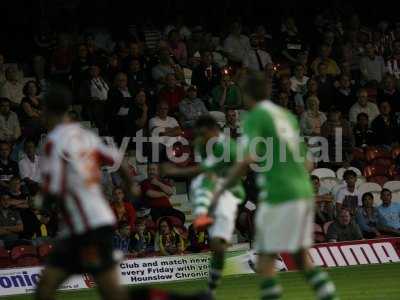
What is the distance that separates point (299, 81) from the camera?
20625mm

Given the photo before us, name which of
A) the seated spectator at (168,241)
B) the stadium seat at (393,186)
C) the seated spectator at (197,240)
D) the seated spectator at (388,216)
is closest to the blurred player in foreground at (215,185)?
the seated spectator at (168,241)

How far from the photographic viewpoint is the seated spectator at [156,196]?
17.2m

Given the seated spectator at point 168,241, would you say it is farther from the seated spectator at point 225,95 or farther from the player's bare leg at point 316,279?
the player's bare leg at point 316,279

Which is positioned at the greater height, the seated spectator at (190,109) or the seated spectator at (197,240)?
the seated spectator at (190,109)

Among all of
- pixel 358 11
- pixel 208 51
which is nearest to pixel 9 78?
pixel 208 51

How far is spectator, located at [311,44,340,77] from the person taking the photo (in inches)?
834

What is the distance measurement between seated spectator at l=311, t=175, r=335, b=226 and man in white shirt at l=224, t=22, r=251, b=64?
11.4 ft

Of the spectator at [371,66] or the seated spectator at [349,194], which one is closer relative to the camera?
the seated spectator at [349,194]

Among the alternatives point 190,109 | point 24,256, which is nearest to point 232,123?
point 190,109

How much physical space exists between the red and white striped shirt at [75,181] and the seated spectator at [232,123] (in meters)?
10.8

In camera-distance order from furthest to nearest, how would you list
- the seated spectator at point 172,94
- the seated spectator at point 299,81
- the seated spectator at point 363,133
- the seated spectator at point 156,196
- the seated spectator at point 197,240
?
the seated spectator at point 299,81 < the seated spectator at point 363,133 < the seated spectator at point 172,94 < the seated spectator at point 156,196 < the seated spectator at point 197,240

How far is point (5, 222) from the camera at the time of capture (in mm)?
16297

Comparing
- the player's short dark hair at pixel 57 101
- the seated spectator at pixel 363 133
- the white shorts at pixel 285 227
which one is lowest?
the white shorts at pixel 285 227

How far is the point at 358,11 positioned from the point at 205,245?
991cm
